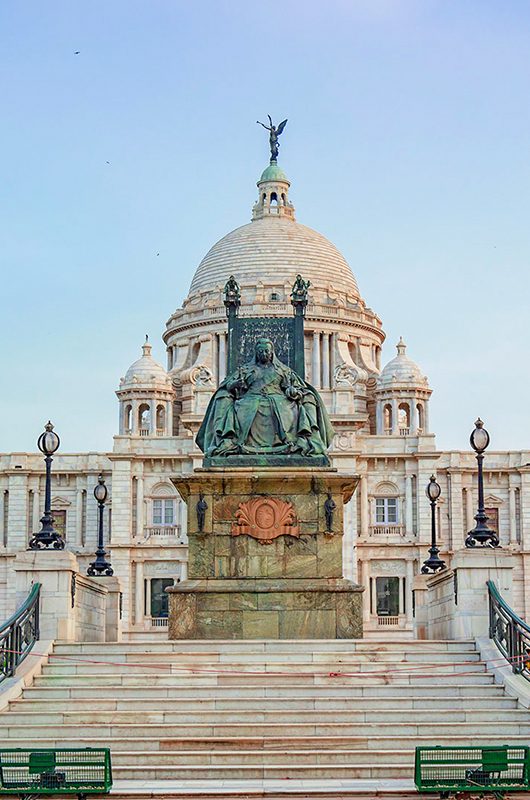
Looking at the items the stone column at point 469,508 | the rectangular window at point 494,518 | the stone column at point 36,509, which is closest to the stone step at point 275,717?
the stone column at point 469,508

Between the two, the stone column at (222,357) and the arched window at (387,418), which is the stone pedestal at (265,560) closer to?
the arched window at (387,418)

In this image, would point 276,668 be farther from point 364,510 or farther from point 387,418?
point 387,418

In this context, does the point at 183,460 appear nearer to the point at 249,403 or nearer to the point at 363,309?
the point at 363,309

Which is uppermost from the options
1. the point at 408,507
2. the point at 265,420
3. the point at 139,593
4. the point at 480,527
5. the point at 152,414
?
the point at 152,414

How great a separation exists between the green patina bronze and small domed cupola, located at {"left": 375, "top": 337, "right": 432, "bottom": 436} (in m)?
67.2

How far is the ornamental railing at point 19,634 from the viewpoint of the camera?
25.3m

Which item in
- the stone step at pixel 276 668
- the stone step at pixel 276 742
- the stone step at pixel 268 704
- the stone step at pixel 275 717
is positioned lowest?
the stone step at pixel 276 742

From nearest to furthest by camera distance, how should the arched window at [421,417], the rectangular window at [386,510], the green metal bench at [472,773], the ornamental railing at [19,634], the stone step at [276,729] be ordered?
the green metal bench at [472,773], the stone step at [276,729], the ornamental railing at [19,634], the rectangular window at [386,510], the arched window at [421,417]

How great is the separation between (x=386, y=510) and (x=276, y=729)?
212 feet

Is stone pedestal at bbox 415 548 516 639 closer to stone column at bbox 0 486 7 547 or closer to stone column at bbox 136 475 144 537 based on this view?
stone column at bbox 136 475 144 537

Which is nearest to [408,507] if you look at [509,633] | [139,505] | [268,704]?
[139,505]

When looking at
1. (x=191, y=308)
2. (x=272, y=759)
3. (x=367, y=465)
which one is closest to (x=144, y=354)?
(x=191, y=308)

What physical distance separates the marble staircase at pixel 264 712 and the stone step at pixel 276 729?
0.06 feet

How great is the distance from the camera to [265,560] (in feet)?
97.0
